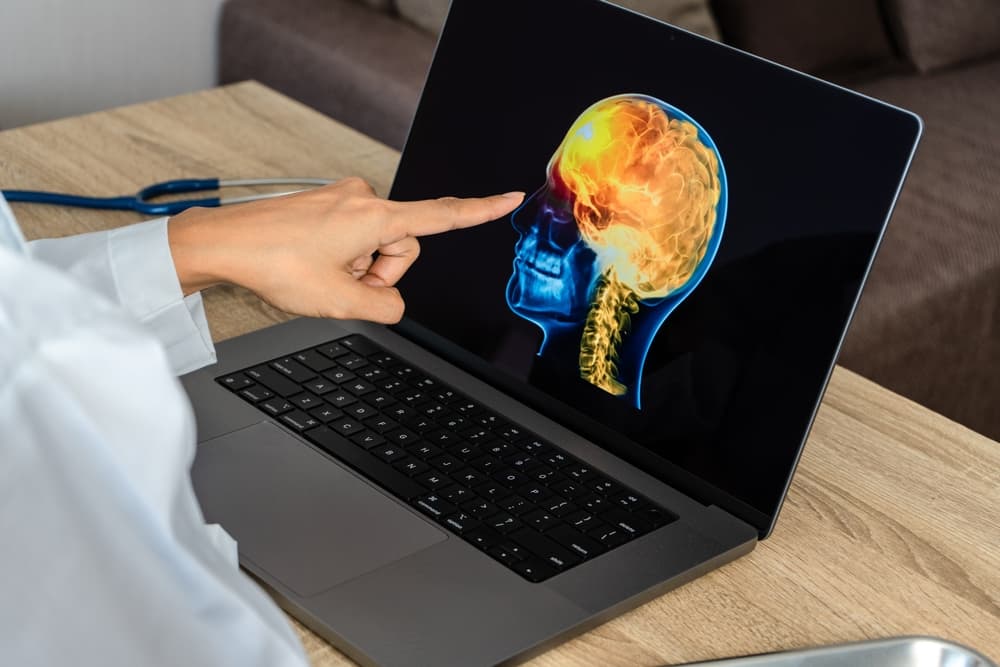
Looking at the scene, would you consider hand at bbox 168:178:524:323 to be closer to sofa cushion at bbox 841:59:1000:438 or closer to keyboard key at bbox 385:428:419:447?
keyboard key at bbox 385:428:419:447

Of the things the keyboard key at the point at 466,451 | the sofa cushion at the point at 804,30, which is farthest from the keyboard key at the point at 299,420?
the sofa cushion at the point at 804,30

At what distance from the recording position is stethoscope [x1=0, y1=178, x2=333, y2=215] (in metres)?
1.14

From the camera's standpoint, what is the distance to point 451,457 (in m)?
0.83

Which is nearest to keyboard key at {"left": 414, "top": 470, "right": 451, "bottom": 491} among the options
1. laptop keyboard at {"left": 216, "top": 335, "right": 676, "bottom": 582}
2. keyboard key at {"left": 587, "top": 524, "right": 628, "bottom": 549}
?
laptop keyboard at {"left": 216, "top": 335, "right": 676, "bottom": 582}

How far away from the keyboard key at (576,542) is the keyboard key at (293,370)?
248 mm

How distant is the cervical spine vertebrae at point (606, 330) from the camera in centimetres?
87

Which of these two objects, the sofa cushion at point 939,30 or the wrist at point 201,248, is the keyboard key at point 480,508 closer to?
the wrist at point 201,248

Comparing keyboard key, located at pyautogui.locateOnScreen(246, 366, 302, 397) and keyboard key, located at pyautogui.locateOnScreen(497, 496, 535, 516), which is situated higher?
keyboard key, located at pyautogui.locateOnScreen(497, 496, 535, 516)

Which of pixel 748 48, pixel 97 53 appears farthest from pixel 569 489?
pixel 748 48

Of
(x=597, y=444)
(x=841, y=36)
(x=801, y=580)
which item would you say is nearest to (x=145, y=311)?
(x=597, y=444)

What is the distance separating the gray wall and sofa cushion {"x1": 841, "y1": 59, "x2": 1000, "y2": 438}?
4.10ft

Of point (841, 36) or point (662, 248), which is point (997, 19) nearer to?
point (841, 36)

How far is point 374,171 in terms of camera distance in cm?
130

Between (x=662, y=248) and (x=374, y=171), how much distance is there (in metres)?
0.53
